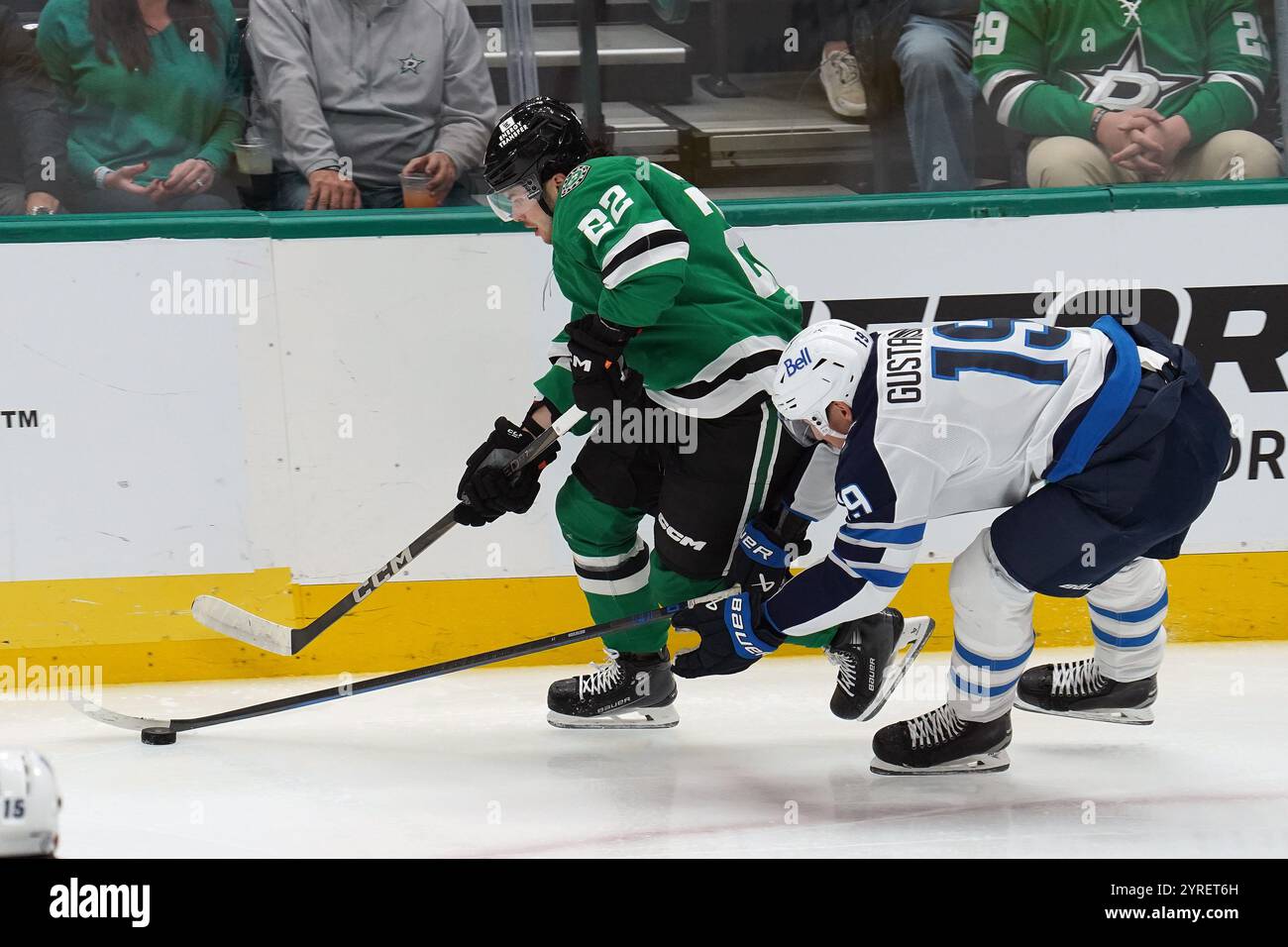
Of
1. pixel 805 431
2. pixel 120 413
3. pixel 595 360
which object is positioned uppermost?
pixel 595 360

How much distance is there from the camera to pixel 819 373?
2760 millimetres

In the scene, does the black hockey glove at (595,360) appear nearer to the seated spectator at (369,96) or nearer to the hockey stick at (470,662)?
the hockey stick at (470,662)

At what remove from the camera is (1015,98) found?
3.96 meters

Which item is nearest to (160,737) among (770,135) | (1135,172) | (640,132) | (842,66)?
(640,132)

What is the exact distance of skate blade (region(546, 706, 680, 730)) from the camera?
3541 millimetres

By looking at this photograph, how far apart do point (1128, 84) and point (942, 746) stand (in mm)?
1884

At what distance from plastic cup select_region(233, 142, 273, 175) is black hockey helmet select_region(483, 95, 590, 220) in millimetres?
896

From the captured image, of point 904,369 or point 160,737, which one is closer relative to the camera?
point 904,369

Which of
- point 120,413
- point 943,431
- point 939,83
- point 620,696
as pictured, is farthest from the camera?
point 939,83

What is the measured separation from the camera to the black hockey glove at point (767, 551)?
3.19 metres

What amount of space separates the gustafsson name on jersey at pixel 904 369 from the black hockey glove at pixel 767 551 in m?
0.56

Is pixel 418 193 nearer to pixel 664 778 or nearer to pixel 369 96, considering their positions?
pixel 369 96

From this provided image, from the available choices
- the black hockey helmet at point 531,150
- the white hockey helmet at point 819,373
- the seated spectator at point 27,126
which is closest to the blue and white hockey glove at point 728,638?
the white hockey helmet at point 819,373

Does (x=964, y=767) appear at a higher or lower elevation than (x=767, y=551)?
lower
